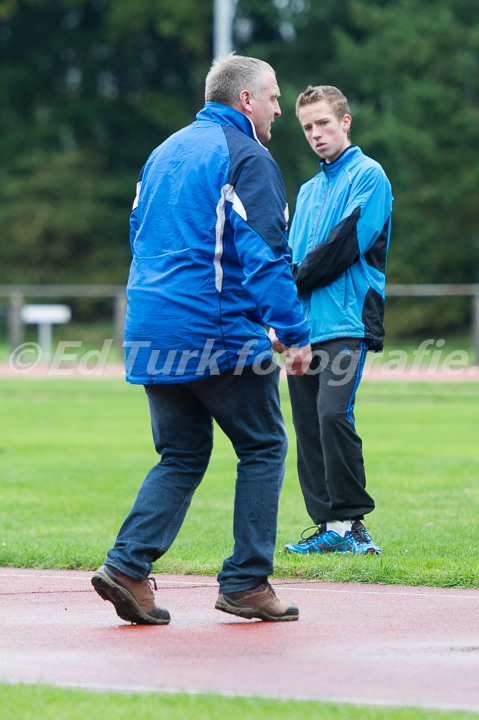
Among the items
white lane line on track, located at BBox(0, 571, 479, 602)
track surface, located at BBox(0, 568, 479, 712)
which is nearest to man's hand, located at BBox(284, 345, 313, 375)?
track surface, located at BBox(0, 568, 479, 712)

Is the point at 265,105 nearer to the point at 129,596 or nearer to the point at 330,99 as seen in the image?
the point at 330,99

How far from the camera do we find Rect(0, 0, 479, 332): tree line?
35344mm

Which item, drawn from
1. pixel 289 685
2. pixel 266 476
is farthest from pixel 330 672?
pixel 266 476

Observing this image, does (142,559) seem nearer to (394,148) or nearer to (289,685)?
(289,685)

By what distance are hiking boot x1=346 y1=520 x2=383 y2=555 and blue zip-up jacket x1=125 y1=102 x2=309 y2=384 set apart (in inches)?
71.9

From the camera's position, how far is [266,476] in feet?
16.0

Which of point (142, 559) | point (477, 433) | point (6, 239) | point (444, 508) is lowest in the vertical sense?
point (6, 239)

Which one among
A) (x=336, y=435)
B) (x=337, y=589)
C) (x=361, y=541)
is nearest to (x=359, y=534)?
(x=361, y=541)

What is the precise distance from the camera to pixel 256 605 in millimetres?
4840

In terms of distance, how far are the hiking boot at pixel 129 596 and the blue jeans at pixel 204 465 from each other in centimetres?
5

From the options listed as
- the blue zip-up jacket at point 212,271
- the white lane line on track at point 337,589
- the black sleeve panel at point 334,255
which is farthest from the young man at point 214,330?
the black sleeve panel at point 334,255

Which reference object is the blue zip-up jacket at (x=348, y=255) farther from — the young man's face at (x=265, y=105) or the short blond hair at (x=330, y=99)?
the young man's face at (x=265, y=105)

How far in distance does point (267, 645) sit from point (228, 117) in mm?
2062

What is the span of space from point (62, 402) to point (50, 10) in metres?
33.8
